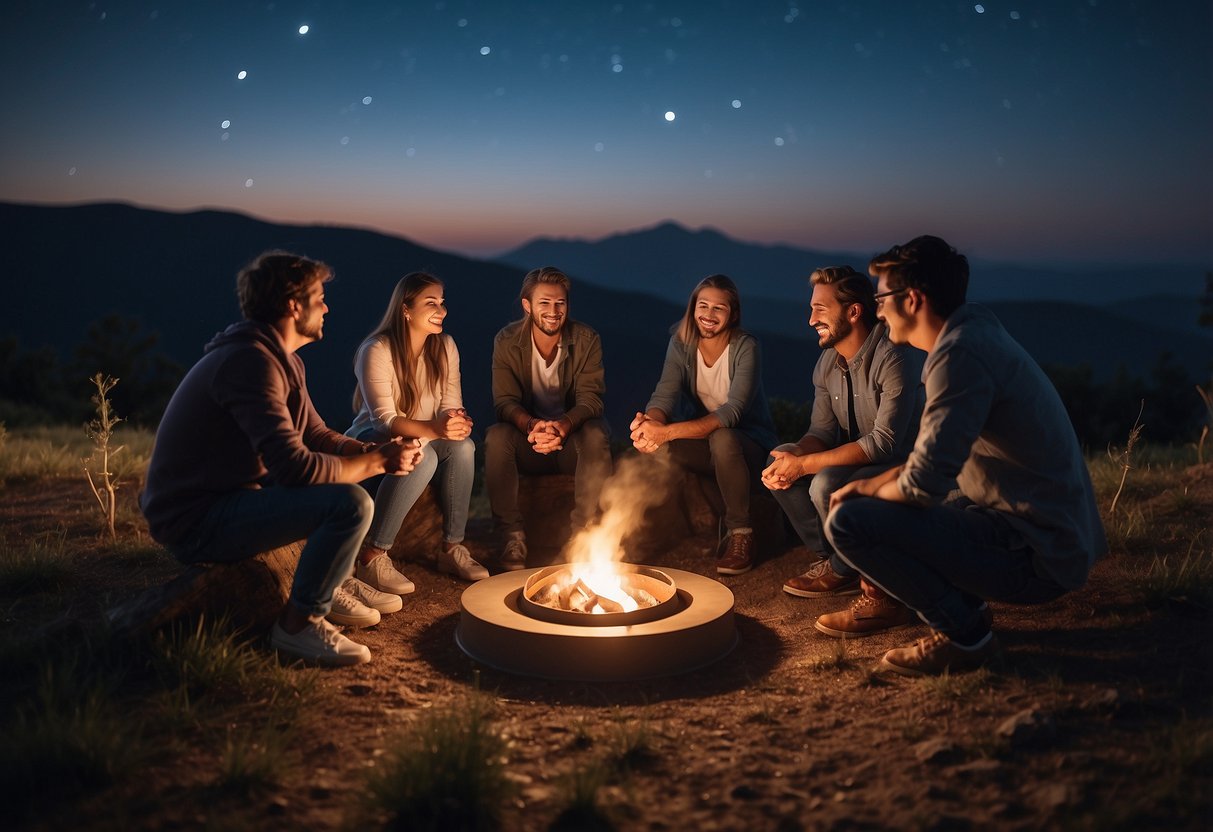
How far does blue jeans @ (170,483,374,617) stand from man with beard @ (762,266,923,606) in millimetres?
2393

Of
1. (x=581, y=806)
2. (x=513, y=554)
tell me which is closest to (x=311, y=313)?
(x=513, y=554)

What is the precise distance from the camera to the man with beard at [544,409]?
19.6 feet

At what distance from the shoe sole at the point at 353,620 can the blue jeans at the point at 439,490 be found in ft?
2.17

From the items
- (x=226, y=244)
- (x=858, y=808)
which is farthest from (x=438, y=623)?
(x=226, y=244)

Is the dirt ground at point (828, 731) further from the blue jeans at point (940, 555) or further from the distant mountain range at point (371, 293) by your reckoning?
the distant mountain range at point (371, 293)

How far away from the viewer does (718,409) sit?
589 centimetres

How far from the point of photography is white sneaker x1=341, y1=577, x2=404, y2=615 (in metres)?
5.11

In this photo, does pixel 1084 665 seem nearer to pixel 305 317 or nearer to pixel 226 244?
pixel 305 317

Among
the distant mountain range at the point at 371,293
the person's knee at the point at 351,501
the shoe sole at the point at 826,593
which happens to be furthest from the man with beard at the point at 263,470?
the distant mountain range at the point at 371,293

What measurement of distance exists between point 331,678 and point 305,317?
1667 millimetres

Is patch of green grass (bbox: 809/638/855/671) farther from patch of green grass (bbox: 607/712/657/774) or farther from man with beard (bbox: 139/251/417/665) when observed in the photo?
man with beard (bbox: 139/251/417/665)

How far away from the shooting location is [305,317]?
4.18 meters

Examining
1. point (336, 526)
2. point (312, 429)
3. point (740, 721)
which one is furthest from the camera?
point (312, 429)

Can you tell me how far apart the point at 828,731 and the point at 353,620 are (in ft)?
8.53
